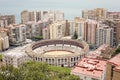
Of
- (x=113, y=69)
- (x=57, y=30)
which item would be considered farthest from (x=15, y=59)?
(x=113, y=69)

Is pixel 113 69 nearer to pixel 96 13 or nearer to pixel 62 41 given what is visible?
pixel 62 41

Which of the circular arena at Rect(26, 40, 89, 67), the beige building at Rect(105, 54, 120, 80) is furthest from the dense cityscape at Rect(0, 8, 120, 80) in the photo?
the beige building at Rect(105, 54, 120, 80)

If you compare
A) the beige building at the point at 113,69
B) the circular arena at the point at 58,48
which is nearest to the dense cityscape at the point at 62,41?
the circular arena at the point at 58,48

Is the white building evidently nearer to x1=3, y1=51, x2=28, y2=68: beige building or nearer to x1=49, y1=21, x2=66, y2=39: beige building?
x1=3, y1=51, x2=28, y2=68: beige building

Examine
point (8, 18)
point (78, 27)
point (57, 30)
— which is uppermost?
point (8, 18)

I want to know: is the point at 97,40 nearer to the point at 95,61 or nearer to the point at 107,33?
the point at 107,33

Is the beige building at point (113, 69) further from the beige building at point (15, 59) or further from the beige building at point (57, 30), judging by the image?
the beige building at point (57, 30)
